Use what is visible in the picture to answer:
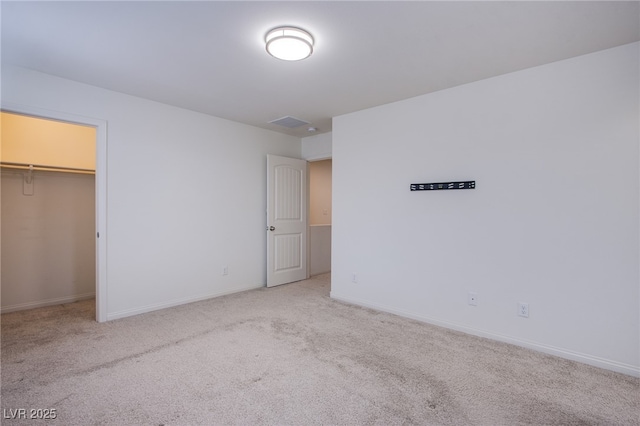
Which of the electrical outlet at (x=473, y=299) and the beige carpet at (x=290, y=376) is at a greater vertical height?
the electrical outlet at (x=473, y=299)

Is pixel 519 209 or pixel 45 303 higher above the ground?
pixel 519 209

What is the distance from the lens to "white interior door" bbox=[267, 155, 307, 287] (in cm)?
473

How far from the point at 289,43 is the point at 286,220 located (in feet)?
10.2

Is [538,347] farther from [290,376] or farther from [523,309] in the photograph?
[290,376]

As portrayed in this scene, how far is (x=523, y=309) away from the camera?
268 centimetres

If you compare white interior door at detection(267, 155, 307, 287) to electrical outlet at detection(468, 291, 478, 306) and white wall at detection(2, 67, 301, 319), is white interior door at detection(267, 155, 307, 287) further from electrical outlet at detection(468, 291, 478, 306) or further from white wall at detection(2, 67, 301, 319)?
electrical outlet at detection(468, 291, 478, 306)

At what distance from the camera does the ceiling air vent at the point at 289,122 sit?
4195 millimetres

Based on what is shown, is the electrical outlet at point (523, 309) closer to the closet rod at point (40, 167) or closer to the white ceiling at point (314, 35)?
the white ceiling at point (314, 35)

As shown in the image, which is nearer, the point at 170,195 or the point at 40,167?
the point at 40,167

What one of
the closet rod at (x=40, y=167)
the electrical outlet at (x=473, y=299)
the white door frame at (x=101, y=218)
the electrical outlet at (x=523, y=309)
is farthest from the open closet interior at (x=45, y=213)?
the electrical outlet at (x=523, y=309)

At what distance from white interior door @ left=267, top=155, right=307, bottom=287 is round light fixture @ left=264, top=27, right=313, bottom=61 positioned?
2432mm

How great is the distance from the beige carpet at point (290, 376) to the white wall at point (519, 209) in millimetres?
309

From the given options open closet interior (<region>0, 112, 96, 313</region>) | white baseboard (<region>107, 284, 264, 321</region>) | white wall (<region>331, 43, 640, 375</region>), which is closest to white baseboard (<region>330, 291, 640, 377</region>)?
white wall (<region>331, 43, 640, 375</region>)

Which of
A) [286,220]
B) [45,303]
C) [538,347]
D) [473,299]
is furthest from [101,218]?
[538,347]
